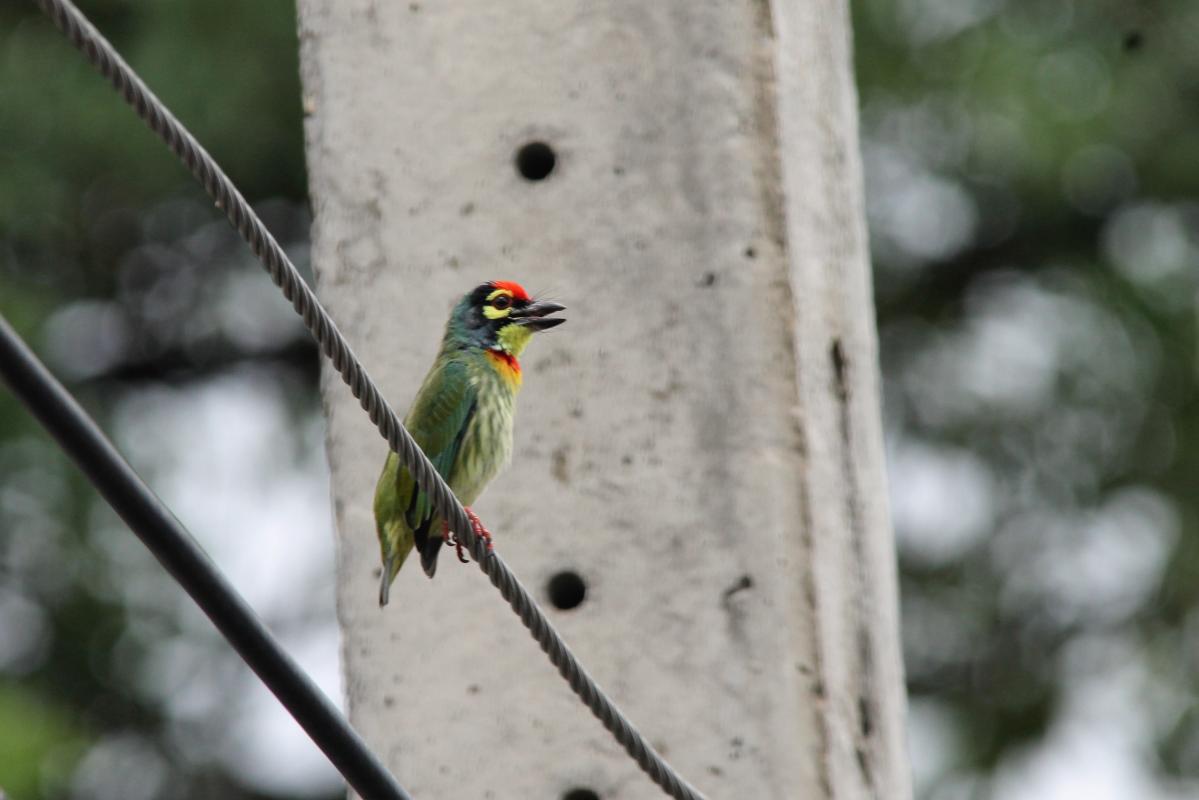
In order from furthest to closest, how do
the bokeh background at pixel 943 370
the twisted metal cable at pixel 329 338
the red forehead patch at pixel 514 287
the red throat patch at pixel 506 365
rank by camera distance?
the bokeh background at pixel 943 370, the red throat patch at pixel 506 365, the red forehead patch at pixel 514 287, the twisted metal cable at pixel 329 338

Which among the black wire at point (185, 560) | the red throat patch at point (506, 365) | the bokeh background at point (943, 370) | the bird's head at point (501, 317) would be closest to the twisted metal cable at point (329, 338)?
the black wire at point (185, 560)

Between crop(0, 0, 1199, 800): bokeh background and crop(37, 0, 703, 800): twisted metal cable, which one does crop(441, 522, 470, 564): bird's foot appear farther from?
crop(0, 0, 1199, 800): bokeh background

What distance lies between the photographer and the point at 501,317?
416 centimetres

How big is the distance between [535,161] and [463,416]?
1.75 ft

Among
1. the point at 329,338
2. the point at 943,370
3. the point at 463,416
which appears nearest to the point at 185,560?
the point at 329,338

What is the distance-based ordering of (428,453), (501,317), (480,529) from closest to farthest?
(480,529) < (501,317) < (428,453)

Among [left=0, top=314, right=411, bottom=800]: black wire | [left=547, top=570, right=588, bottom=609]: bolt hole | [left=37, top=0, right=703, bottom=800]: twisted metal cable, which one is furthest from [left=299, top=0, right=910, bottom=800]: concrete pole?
[left=0, top=314, right=411, bottom=800]: black wire

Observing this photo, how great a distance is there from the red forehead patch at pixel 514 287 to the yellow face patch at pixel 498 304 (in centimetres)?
1

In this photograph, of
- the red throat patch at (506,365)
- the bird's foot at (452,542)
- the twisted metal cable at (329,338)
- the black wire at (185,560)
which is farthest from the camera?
the red throat patch at (506,365)

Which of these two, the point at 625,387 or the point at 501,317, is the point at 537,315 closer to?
the point at 501,317

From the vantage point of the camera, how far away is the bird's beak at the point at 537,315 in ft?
13.3

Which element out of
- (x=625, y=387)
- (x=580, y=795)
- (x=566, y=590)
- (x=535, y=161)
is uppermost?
(x=535, y=161)

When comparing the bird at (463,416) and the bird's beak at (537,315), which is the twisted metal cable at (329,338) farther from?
the bird's beak at (537,315)

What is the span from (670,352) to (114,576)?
5.05 m
